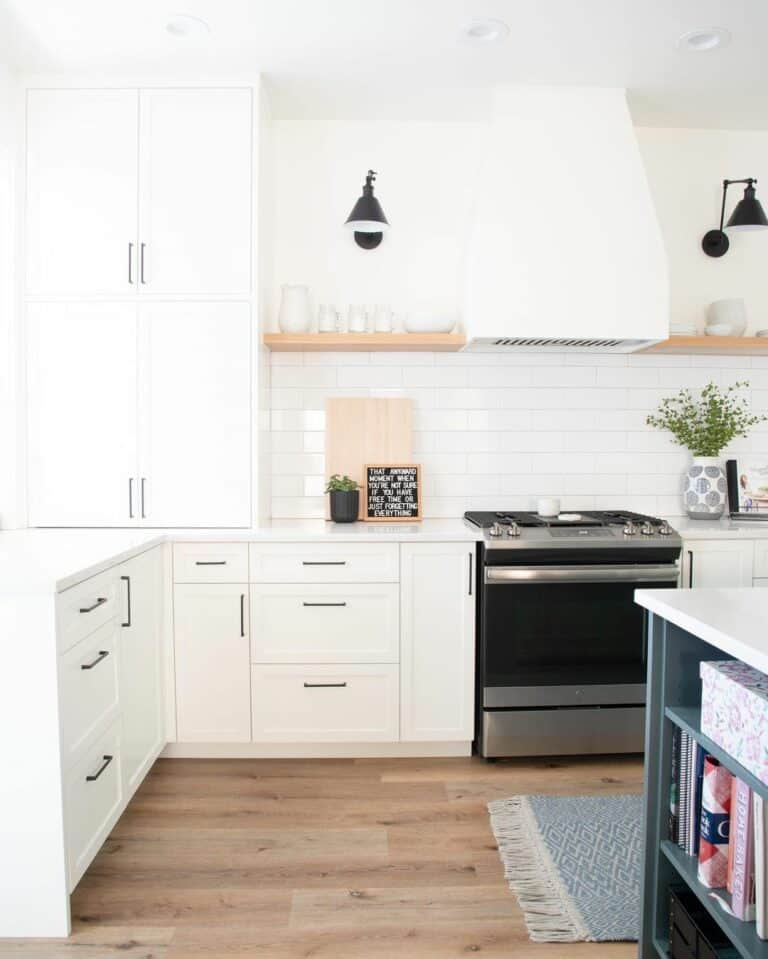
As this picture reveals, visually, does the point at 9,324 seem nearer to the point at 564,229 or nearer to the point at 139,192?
the point at 139,192

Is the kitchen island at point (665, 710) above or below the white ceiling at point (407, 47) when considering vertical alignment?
below

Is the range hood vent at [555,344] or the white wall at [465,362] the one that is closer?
the range hood vent at [555,344]

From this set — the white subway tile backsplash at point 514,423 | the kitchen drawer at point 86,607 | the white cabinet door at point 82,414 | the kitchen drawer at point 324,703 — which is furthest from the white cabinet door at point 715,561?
the white cabinet door at point 82,414

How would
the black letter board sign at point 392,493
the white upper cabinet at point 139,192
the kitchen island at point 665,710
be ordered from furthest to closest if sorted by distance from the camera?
1. the black letter board sign at point 392,493
2. the white upper cabinet at point 139,192
3. the kitchen island at point 665,710

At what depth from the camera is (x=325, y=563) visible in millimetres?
2832

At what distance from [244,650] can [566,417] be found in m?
1.89

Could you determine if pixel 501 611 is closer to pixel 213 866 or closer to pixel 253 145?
pixel 213 866

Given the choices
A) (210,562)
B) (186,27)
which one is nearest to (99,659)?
(210,562)

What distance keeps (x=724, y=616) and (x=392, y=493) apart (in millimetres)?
2007

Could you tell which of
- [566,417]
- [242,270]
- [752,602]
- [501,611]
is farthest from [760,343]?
[242,270]

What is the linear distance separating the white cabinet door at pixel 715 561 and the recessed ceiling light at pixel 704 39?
1933 millimetres

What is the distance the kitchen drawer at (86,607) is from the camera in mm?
1835

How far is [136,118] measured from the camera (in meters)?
2.91

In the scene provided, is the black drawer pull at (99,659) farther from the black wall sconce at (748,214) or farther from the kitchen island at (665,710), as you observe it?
the black wall sconce at (748,214)
